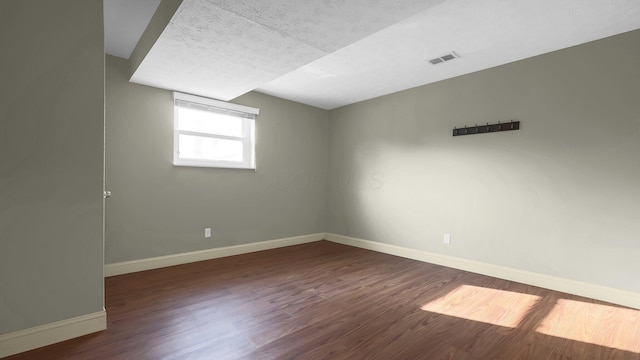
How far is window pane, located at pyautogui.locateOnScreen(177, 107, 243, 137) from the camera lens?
145 inches

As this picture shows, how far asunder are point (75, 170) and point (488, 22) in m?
3.41

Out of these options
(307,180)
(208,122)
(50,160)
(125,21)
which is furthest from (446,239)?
(125,21)

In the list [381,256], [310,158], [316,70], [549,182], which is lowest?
[381,256]

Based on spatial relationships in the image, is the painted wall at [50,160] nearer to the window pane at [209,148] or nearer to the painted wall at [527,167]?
the window pane at [209,148]

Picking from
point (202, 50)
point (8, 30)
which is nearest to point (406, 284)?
point (202, 50)

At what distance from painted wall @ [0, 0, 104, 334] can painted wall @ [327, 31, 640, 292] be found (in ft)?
11.2

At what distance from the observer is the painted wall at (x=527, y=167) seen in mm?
2615

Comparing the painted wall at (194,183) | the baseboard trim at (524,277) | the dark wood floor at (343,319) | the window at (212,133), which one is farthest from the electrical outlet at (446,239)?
the window at (212,133)

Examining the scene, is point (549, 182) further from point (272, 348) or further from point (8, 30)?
point (8, 30)

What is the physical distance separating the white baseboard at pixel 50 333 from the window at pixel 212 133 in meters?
2.06

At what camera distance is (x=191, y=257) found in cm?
367

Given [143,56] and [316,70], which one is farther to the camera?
[316,70]

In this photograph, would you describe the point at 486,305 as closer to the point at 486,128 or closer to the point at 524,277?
the point at 524,277

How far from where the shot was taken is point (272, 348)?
1802 millimetres
